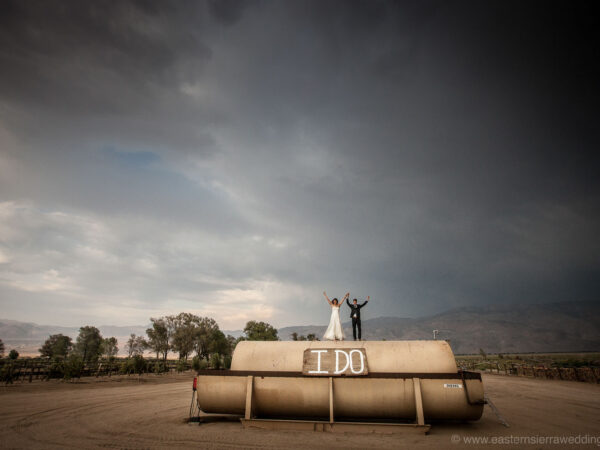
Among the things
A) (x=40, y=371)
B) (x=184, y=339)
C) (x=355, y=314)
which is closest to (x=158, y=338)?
(x=184, y=339)

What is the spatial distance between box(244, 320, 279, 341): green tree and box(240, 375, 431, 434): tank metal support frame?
45.6m

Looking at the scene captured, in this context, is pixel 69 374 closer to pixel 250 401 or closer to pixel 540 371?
pixel 250 401

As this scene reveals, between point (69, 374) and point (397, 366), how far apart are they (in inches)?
1253

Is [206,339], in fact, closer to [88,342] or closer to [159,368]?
[159,368]

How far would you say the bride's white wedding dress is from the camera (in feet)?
36.1

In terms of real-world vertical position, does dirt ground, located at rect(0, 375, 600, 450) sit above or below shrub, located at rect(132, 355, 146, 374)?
above

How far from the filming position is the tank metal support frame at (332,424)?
8.21m

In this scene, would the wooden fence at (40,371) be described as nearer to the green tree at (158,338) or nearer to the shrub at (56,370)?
the shrub at (56,370)

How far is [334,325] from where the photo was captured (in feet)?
37.4

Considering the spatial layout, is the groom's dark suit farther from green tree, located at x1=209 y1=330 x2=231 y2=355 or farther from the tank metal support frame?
green tree, located at x1=209 y1=330 x2=231 y2=355

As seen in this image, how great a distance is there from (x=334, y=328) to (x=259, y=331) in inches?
1875

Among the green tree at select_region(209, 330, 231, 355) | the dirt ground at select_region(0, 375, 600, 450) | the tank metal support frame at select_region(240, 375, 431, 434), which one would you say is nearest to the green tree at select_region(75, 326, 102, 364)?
the green tree at select_region(209, 330, 231, 355)

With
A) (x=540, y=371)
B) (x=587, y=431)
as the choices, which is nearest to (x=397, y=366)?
(x=587, y=431)

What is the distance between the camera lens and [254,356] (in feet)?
31.9
